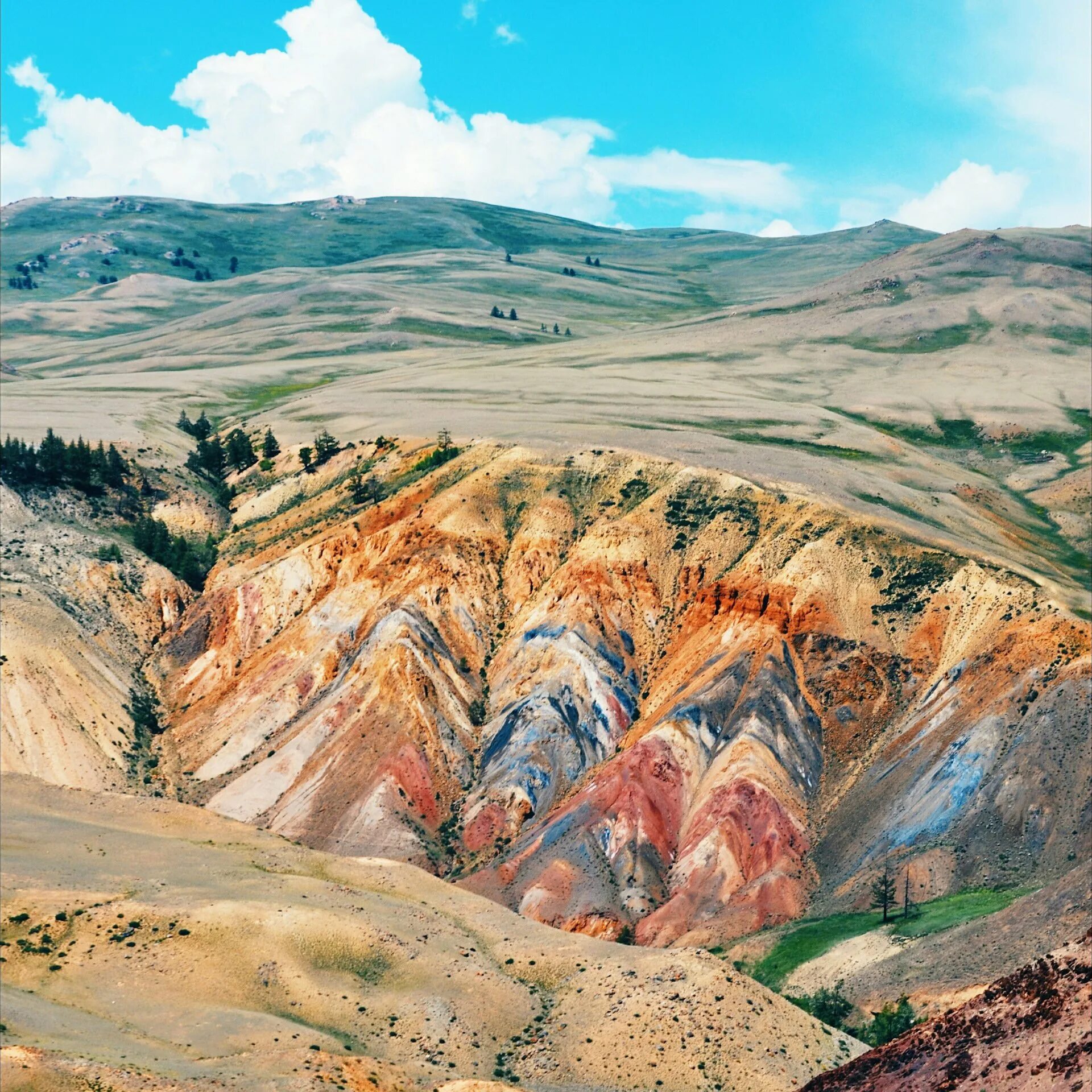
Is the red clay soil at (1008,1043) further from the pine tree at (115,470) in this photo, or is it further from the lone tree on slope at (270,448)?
the lone tree on slope at (270,448)

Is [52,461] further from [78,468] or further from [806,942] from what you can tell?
[806,942]

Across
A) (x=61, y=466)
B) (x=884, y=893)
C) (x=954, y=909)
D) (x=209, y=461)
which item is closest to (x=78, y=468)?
(x=61, y=466)

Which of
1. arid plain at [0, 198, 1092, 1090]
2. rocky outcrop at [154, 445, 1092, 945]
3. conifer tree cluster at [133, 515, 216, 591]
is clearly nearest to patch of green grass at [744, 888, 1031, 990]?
arid plain at [0, 198, 1092, 1090]

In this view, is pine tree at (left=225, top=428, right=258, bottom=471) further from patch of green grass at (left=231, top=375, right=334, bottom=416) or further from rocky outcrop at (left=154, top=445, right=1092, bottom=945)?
patch of green grass at (left=231, top=375, right=334, bottom=416)

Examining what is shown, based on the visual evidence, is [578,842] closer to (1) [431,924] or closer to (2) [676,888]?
(2) [676,888]

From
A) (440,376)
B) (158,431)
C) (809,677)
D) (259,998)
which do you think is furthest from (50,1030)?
(440,376)

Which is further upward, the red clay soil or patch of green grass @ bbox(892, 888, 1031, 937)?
the red clay soil
